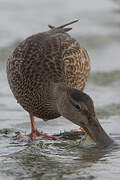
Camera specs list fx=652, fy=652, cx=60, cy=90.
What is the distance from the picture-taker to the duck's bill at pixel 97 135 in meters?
6.17

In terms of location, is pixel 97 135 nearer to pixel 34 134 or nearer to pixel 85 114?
pixel 85 114

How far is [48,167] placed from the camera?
5.72 m

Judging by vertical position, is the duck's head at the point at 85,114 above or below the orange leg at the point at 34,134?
above

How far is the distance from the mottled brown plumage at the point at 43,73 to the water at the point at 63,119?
16.9 inches

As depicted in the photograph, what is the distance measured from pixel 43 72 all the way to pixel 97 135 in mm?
1149

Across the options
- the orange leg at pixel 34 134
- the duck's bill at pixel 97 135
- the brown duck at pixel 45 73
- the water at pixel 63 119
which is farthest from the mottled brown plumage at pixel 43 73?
the duck's bill at pixel 97 135

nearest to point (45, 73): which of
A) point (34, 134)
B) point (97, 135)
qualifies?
point (34, 134)

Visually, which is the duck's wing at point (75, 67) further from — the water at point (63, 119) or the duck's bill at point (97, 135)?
the duck's bill at point (97, 135)

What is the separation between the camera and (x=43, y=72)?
6992 mm

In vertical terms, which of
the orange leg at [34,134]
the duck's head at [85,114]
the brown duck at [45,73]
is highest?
the brown duck at [45,73]

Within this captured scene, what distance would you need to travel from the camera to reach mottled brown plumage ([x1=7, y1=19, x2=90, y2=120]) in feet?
22.9

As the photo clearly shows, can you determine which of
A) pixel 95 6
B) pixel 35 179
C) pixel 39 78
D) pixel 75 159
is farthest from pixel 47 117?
pixel 95 6

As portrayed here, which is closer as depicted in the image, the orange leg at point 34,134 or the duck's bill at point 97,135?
the duck's bill at point 97,135

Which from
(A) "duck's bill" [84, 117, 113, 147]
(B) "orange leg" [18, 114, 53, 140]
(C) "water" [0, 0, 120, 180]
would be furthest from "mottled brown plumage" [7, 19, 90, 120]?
(A) "duck's bill" [84, 117, 113, 147]
